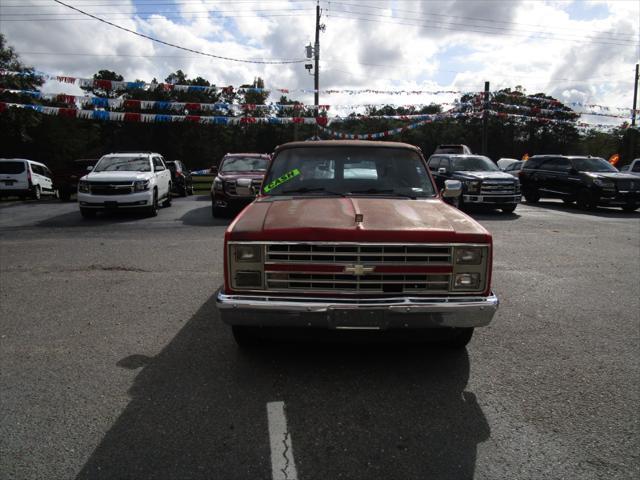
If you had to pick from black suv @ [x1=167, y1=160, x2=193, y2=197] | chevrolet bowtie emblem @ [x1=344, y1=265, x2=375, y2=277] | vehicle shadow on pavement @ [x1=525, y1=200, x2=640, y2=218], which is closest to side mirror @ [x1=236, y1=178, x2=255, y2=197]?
chevrolet bowtie emblem @ [x1=344, y1=265, x2=375, y2=277]

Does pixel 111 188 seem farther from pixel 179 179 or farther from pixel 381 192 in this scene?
pixel 381 192

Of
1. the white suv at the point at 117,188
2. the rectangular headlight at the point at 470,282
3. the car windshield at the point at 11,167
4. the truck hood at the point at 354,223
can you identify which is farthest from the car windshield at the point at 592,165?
the car windshield at the point at 11,167

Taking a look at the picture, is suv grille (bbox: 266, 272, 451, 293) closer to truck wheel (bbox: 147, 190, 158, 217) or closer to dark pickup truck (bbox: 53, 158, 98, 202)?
truck wheel (bbox: 147, 190, 158, 217)

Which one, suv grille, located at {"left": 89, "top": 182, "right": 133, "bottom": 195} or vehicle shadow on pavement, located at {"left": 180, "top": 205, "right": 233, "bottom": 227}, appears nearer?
vehicle shadow on pavement, located at {"left": 180, "top": 205, "right": 233, "bottom": 227}

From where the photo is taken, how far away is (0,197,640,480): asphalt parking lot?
8.55 feet

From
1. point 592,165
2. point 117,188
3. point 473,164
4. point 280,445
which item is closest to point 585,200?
point 592,165

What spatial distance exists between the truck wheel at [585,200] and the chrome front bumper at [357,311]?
14.3 metres

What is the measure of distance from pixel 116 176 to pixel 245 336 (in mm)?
10352

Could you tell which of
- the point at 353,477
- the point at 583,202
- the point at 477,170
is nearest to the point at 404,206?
the point at 353,477

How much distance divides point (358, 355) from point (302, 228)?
122 centimetres

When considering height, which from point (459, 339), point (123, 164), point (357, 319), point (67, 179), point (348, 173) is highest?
point (348, 173)

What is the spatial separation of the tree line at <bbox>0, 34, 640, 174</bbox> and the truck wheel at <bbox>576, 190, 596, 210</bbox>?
45.6ft

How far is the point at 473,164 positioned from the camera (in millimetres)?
15812

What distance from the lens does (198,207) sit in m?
16.4
